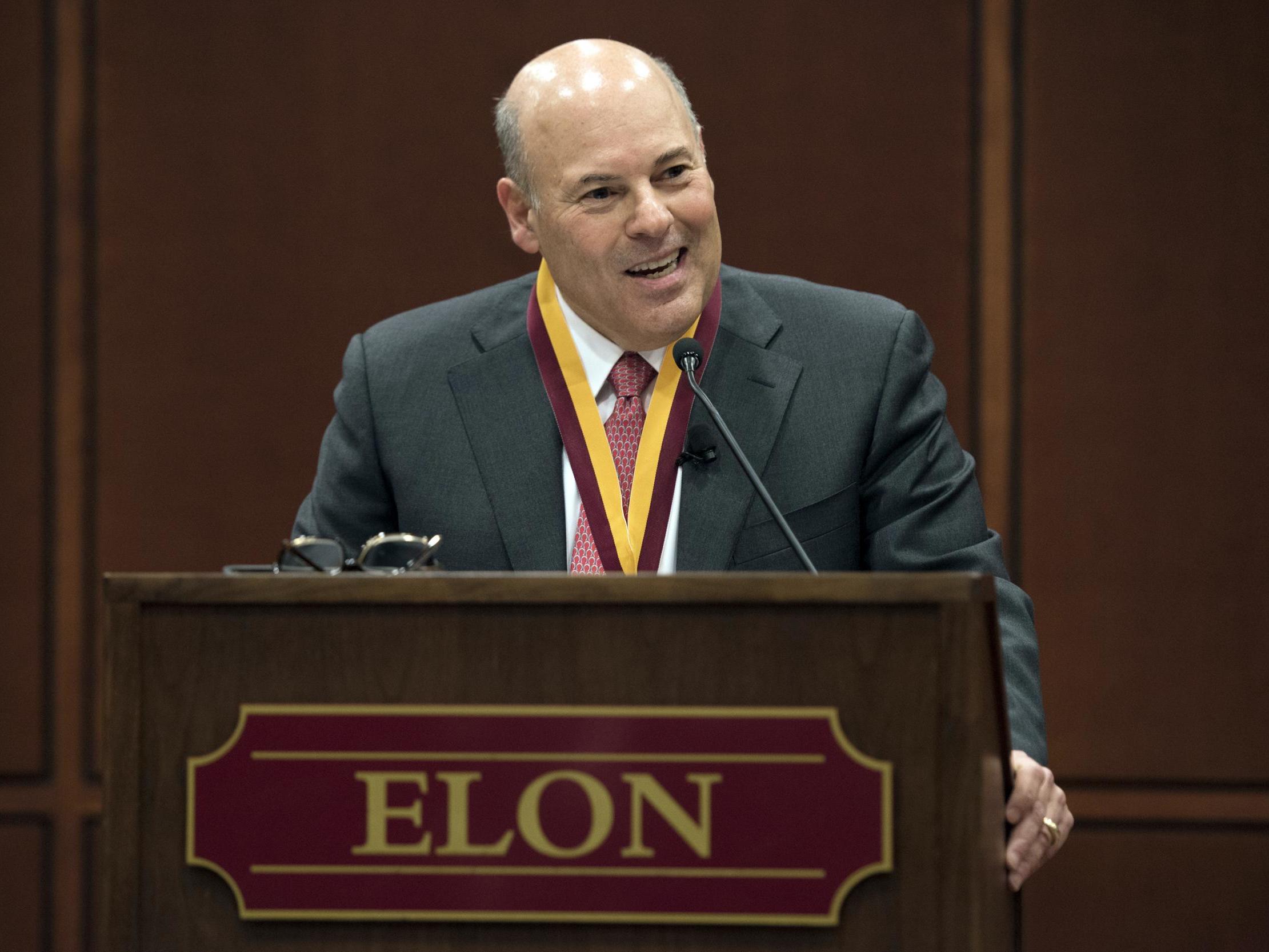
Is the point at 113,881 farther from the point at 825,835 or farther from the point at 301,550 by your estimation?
the point at 825,835

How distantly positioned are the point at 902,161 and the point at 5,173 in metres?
1.81

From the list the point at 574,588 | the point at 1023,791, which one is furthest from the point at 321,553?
the point at 1023,791

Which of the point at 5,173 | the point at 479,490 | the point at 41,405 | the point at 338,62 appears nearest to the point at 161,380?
the point at 41,405

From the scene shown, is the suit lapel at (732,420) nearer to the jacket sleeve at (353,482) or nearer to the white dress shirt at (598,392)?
the white dress shirt at (598,392)

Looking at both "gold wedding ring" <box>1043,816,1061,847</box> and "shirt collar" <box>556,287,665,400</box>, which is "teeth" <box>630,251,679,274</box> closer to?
"shirt collar" <box>556,287,665,400</box>

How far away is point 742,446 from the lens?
5.86 ft

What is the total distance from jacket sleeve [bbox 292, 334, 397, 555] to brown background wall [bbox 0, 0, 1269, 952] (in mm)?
1041

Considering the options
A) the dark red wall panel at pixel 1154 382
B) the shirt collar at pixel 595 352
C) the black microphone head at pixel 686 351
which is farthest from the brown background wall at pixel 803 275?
the black microphone head at pixel 686 351

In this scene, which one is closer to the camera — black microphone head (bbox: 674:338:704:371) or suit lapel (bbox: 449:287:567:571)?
black microphone head (bbox: 674:338:704:371)

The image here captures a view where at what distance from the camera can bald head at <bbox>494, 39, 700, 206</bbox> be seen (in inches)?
70.8

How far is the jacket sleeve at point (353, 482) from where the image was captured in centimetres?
193

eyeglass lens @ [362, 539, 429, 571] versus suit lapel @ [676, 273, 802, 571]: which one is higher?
suit lapel @ [676, 273, 802, 571]

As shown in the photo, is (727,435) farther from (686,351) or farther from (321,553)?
(321,553)

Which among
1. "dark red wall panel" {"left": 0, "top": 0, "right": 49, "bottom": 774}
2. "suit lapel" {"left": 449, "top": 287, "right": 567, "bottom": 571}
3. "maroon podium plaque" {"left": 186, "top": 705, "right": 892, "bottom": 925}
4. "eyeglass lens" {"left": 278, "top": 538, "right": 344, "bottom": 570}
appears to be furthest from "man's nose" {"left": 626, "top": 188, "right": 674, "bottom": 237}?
"dark red wall panel" {"left": 0, "top": 0, "right": 49, "bottom": 774}
